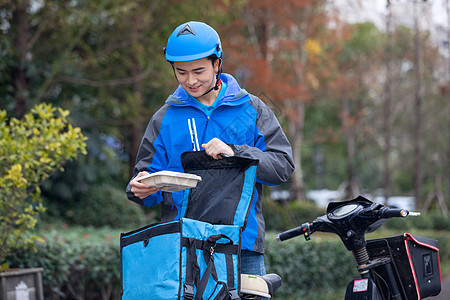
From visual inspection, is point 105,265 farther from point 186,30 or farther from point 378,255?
point 186,30

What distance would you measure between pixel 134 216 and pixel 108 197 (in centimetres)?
84

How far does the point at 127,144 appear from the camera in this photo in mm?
15914

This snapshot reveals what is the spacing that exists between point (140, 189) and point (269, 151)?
647 millimetres

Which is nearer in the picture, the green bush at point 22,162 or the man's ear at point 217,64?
the man's ear at point 217,64

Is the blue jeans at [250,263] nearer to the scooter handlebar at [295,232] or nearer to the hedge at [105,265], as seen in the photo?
the scooter handlebar at [295,232]

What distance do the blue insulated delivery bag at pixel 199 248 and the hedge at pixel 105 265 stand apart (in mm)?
3519

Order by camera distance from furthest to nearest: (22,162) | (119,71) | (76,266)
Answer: (119,71) < (76,266) < (22,162)

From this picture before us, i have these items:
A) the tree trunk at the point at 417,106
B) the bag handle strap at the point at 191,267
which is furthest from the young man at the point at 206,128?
the tree trunk at the point at 417,106

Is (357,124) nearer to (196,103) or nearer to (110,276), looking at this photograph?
(110,276)

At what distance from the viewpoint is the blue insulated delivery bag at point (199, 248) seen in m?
2.29

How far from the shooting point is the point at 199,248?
2.36m

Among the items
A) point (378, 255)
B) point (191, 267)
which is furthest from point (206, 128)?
point (378, 255)

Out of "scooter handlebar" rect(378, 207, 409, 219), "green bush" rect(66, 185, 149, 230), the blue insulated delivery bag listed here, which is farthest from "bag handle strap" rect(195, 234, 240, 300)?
"green bush" rect(66, 185, 149, 230)

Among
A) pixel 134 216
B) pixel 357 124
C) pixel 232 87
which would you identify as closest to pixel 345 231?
pixel 232 87
